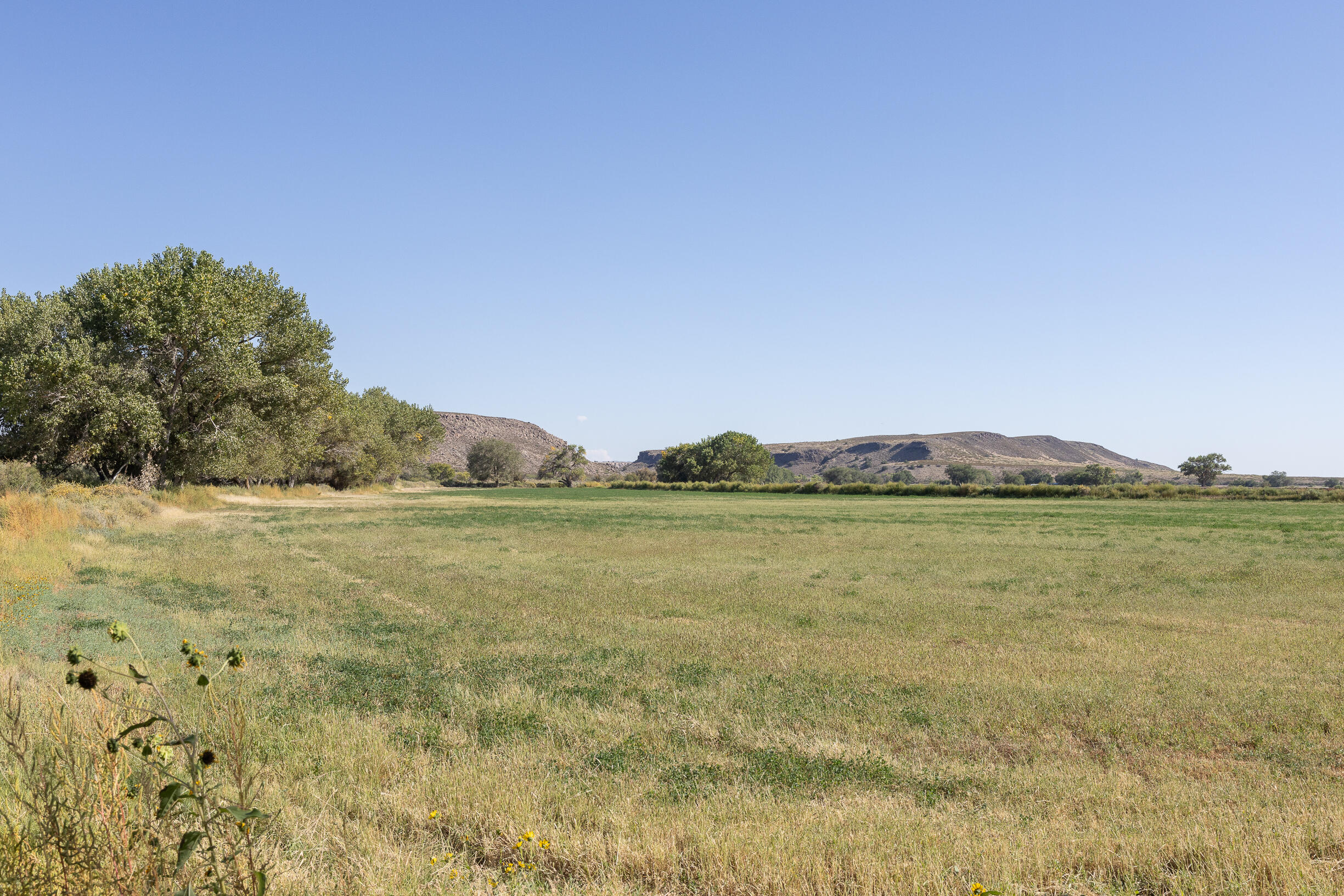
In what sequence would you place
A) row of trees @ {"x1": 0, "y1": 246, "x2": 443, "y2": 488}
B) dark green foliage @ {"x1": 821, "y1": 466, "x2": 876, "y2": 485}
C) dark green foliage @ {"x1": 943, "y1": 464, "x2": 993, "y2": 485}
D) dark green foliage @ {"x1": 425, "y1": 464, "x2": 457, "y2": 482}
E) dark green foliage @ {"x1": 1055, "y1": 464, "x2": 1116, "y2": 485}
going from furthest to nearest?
dark green foliage @ {"x1": 821, "y1": 466, "x2": 876, "y2": 485}, dark green foliage @ {"x1": 943, "y1": 464, "x2": 993, "y2": 485}, dark green foliage @ {"x1": 425, "y1": 464, "x2": 457, "y2": 482}, dark green foliage @ {"x1": 1055, "y1": 464, "x2": 1116, "y2": 485}, row of trees @ {"x1": 0, "y1": 246, "x2": 443, "y2": 488}

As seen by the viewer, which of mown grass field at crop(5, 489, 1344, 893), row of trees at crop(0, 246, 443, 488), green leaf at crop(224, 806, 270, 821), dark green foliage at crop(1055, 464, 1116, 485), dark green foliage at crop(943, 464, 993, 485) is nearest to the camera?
green leaf at crop(224, 806, 270, 821)

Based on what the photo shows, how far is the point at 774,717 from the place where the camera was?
8266 mm

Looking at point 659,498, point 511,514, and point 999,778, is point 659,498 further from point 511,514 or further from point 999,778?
point 999,778

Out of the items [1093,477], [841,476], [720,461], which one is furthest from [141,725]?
[841,476]

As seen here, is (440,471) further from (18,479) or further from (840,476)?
(18,479)

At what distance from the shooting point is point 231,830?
3754mm

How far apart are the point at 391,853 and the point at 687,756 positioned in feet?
10.4

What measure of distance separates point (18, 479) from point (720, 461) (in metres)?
125

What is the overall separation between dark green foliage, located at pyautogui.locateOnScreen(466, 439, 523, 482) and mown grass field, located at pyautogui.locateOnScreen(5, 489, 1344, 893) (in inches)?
5699

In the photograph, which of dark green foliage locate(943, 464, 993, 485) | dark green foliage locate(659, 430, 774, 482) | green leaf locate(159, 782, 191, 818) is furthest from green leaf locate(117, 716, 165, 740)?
dark green foliage locate(943, 464, 993, 485)

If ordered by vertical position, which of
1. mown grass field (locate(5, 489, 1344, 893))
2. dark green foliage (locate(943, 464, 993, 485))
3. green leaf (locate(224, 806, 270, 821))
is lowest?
mown grass field (locate(5, 489, 1344, 893))

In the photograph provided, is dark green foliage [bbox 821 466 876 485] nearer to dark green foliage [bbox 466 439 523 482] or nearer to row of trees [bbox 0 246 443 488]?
dark green foliage [bbox 466 439 523 482]

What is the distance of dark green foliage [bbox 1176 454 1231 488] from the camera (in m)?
163

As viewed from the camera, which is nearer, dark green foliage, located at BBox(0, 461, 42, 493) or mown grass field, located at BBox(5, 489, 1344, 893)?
mown grass field, located at BBox(5, 489, 1344, 893)
